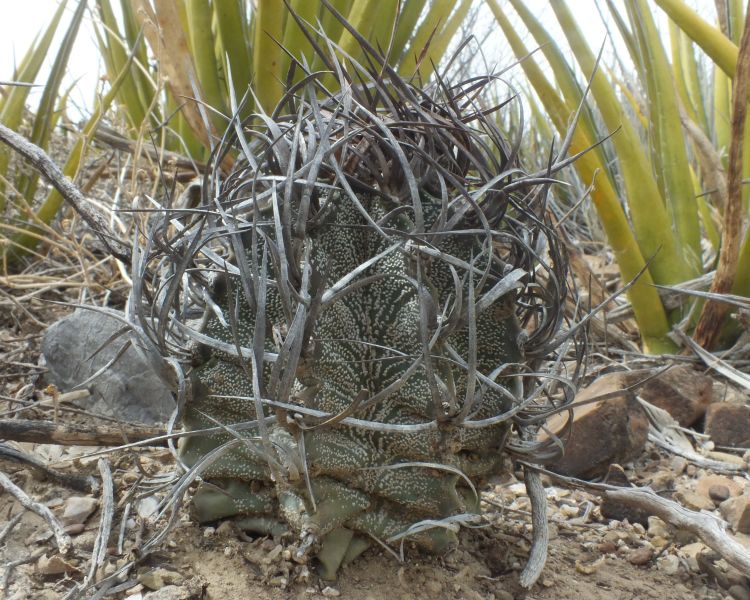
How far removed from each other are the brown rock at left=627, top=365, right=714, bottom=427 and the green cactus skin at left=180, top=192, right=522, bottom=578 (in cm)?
84

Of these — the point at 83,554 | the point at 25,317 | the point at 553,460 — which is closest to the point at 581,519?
the point at 553,460

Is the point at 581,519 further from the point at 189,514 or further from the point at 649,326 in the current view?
the point at 649,326

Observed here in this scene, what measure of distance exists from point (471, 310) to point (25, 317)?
47.1 inches

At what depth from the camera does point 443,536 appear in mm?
839

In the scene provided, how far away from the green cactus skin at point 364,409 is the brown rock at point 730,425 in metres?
0.84

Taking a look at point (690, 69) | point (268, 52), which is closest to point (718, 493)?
point (268, 52)

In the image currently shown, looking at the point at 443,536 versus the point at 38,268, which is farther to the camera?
the point at 38,268

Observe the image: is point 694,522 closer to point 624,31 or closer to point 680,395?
point 680,395

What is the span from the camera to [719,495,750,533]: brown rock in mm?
1127

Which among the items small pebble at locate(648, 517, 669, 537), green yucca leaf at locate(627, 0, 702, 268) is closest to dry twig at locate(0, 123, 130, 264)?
small pebble at locate(648, 517, 669, 537)

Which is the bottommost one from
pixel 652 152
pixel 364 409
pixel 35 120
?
pixel 364 409

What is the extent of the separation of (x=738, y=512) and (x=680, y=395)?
44cm

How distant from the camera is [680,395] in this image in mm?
1556

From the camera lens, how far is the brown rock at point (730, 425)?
4.83 feet
